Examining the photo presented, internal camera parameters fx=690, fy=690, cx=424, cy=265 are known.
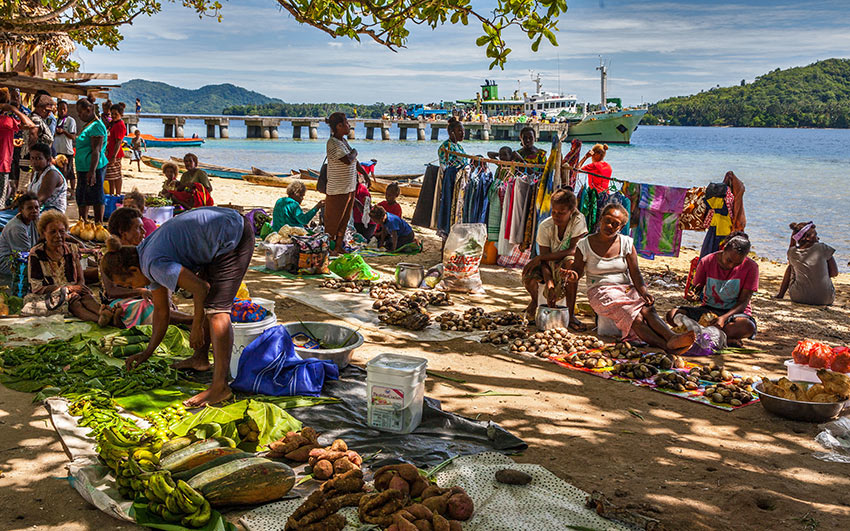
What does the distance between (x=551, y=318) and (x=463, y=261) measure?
1643 mm

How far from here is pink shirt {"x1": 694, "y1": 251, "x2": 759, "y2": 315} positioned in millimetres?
5883

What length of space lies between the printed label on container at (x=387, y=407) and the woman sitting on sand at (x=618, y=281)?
272 cm

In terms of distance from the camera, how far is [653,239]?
7902 millimetres

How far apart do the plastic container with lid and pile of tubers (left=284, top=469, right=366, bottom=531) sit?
0.69 meters

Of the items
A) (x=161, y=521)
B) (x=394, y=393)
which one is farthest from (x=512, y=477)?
(x=161, y=521)

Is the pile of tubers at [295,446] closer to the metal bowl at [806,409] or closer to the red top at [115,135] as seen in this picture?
the metal bowl at [806,409]

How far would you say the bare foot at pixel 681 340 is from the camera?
5.47 m

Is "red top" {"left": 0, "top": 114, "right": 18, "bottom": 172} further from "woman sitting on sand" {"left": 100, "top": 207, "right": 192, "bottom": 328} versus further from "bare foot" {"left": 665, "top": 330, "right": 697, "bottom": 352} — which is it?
"bare foot" {"left": 665, "top": 330, "right": 697, "bottom": 352}

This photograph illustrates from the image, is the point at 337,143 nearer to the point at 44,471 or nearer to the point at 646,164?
the point at 44,471

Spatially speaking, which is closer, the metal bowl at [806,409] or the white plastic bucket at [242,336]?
the metal bowl at [806,409]

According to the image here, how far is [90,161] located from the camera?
8.89 meters

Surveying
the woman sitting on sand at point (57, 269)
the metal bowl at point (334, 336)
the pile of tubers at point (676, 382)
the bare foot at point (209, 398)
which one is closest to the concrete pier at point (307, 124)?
the woman sitting on sand at point (57, 269)

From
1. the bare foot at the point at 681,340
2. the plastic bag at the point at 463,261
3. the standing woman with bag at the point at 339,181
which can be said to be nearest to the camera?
the bare foot at the point at 681,340

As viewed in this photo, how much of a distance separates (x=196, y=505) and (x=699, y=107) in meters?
107
